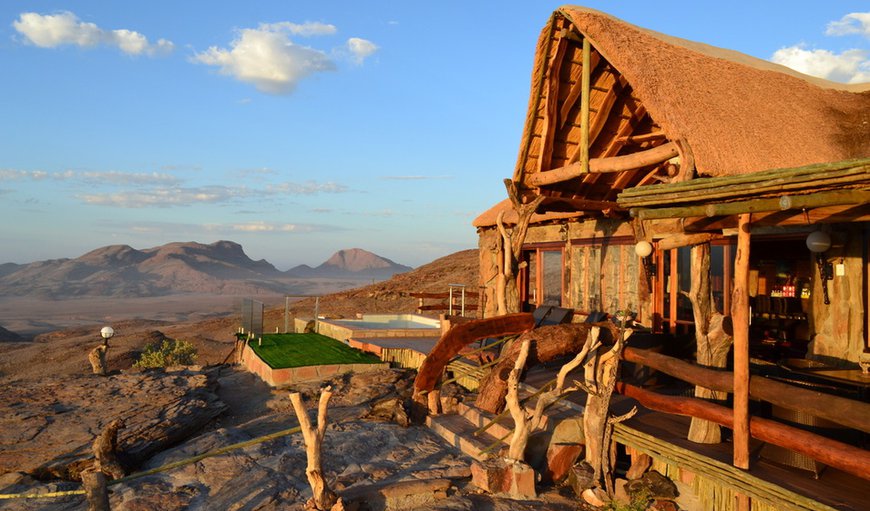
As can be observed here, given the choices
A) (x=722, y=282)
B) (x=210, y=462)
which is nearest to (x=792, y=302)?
(x=722, y=282)

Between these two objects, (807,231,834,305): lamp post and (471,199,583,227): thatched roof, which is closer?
(807,231,834,305): lamp post

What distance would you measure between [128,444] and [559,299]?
379 inches

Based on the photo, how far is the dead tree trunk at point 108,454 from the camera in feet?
25.2

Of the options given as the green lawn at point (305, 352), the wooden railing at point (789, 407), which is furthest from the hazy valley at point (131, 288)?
the wooden railing at point (789, 407)

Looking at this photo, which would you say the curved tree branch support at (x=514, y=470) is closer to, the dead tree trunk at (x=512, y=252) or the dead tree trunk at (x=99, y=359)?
the dead tree trunk at (x=512, y=252)

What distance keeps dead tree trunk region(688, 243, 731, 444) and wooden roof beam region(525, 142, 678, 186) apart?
1.95 meters

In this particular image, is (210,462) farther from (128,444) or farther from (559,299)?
(559,299)

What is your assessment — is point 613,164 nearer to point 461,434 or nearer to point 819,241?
point 819,241

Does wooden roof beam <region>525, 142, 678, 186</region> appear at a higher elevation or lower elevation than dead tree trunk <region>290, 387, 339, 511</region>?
higher

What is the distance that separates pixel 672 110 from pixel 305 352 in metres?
11.0

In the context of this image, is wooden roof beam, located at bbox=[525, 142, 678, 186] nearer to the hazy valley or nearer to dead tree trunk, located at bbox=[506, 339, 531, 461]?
dead tree trunk, located at bbox=[506, 339, 531, 461]

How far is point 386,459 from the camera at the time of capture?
25.1 ft

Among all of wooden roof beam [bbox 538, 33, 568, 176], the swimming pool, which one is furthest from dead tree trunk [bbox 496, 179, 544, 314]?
the swimming pool

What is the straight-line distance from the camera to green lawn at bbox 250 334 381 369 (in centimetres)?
1365
